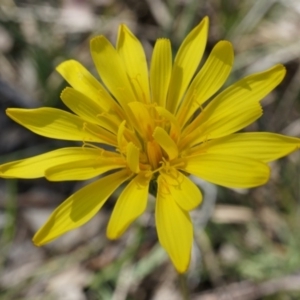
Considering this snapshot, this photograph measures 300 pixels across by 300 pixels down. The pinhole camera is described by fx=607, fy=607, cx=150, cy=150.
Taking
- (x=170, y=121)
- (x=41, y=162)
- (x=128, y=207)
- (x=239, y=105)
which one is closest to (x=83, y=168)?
(x=41, y=162)

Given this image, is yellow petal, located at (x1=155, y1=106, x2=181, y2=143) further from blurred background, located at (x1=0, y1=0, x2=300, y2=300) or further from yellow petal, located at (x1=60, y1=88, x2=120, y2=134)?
blurred background, located at (x1=0, y1=0, x2=300, y2=300)

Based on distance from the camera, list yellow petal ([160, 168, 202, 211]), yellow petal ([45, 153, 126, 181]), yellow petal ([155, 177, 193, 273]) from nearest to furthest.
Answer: yellow petal ([155, 177, 193, 273]) → yellow petal ([160, 168, 202, 211]) → yellow petal ([45, 153, 126, 181])

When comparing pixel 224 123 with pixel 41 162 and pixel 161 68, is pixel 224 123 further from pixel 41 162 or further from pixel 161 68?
pixel 41 162

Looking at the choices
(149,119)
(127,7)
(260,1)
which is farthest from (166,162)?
(127,7)

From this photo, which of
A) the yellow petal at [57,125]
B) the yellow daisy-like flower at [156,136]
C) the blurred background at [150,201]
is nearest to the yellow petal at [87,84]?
the yellow daisy-like flower at [156,136]

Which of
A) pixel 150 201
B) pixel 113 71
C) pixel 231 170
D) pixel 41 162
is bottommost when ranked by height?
pixel 150 201

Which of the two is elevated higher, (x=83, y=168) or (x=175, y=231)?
(x=175, y=231)

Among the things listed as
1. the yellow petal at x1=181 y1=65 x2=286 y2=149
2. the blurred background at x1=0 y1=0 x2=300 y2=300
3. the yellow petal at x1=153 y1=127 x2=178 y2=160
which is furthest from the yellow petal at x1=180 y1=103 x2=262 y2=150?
the blurred background at x1=0 y1=0 x2=300 y2=300
